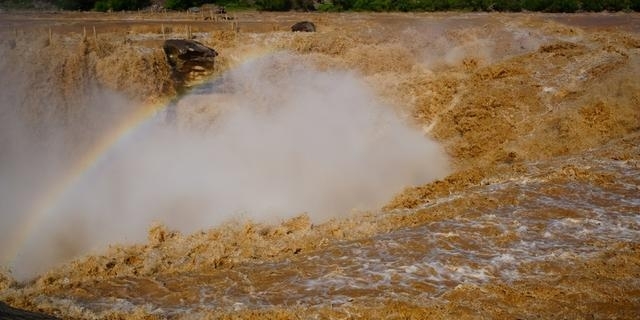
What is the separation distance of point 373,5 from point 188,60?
16940 mm

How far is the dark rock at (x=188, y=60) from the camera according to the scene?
49.5 feet

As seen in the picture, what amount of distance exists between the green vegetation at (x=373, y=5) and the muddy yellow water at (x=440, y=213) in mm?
9854

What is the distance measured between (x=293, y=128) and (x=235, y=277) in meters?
7.50

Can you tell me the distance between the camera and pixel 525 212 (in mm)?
9203

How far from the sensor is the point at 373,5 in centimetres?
3028

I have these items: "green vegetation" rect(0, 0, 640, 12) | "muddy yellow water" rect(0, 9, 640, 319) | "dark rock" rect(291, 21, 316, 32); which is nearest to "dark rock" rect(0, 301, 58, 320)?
"muddy yellow water" rect(0, 9, 640, 319)

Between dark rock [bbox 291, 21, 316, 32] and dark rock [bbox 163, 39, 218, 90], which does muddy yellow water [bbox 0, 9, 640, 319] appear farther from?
dark rock [bbox 291, 21, 316, 32]

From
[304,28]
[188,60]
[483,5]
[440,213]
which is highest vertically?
[483,5]

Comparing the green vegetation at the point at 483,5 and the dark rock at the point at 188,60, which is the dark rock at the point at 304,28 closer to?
the dark rock at the point at 188,60

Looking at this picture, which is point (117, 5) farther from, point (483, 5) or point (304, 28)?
point (483, 5)

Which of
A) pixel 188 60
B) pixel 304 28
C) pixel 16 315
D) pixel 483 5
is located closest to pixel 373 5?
pixel 483 5

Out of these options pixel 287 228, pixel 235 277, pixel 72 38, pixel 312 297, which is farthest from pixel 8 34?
pixel 312 297

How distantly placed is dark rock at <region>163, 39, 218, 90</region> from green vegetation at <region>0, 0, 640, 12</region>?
14944 millimetres

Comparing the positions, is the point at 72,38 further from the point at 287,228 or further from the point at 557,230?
the point at 557,230
